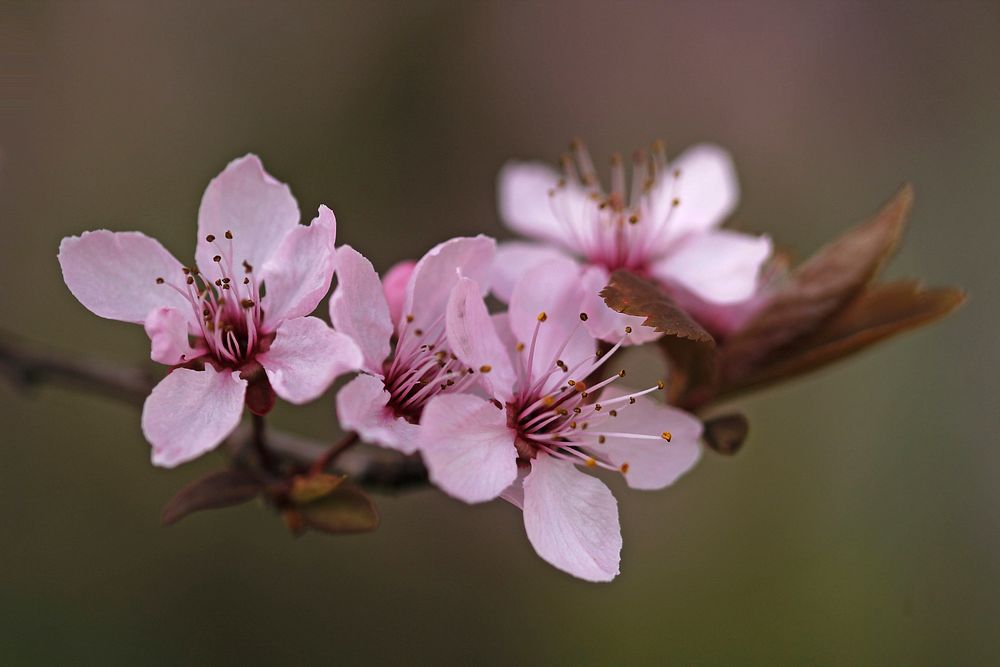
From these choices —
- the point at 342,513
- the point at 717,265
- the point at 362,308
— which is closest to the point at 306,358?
the point at 362,308

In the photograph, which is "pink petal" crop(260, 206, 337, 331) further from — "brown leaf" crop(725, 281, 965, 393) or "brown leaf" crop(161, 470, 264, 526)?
"brown leaf" crop(725, 281, 965, 393)

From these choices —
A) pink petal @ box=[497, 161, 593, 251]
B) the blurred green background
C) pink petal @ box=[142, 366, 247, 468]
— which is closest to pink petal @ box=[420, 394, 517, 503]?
pink petal @ box=[142, 366, 247, 468]

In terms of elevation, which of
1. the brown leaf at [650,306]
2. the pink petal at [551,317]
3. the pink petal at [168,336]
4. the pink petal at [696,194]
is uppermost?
the pink petal at [696,194]

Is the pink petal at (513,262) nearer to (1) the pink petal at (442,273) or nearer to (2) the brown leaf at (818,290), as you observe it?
(1) the pink petal at (442,273)

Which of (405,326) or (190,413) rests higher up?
(405,326)

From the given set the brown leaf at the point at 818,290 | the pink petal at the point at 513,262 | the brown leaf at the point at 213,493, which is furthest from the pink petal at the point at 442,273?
the brown leaf at the point at 818,290

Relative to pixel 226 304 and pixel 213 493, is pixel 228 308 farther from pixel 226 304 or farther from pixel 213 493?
pixel 213 493
